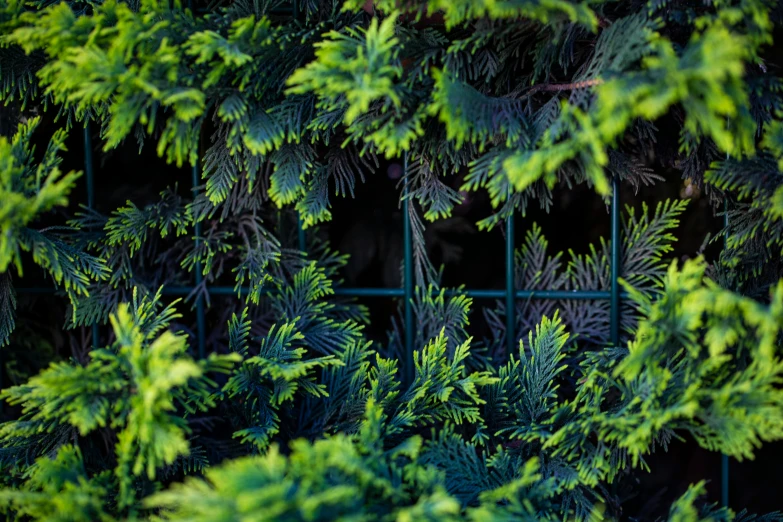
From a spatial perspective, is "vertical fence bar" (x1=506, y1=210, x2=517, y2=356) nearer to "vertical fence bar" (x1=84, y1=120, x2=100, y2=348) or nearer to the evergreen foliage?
the evergreen foliage

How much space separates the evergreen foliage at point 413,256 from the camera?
1.22 m

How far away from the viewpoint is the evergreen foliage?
122 centimetres

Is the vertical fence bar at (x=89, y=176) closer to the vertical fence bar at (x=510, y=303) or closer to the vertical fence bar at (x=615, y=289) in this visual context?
the vertical fence bar at (x=510, y=303)

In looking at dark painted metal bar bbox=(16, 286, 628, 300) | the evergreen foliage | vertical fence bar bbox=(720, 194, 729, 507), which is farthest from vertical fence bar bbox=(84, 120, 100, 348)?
vertical fence bar bbox=(720, 194, 729, 507)

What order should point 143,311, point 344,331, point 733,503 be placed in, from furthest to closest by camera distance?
point 733,503, point 344,331, point 143,311

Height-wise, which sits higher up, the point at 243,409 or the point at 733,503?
the point at 243,409

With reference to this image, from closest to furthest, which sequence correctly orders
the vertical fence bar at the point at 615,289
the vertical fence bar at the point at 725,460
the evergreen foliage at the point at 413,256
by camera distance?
the evergreen foliage at the point at 413,256 → the vertical fence bar at the point at 725,460 → the vertical fence bar at the point at 615,289

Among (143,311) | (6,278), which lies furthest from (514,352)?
(6,278)

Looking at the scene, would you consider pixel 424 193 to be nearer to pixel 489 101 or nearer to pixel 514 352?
pixel 489 101

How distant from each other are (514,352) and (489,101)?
0.78 meters

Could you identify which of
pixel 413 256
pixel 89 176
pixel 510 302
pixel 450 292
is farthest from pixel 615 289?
pixel 89 176

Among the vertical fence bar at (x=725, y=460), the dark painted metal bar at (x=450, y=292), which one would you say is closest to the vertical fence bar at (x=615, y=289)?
the dark painted metal bar at (x=450, y=292)

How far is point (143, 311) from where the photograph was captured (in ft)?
5.19

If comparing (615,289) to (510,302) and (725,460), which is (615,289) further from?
(725,460)
